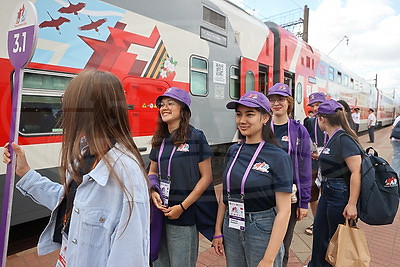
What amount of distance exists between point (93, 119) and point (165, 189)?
949 millimetres

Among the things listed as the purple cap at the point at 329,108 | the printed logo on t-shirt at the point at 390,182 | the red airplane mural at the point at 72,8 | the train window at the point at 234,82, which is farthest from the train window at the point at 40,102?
the train window at the point at 234,82

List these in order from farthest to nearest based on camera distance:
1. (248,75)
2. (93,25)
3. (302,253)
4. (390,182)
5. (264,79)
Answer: (264,79) → (248,75) → (302,253) → (93,25) → (390,182)

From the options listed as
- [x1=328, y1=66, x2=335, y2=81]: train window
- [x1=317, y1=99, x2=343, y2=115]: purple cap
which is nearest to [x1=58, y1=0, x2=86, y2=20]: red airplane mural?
[x1=317, y1=99, x2=343, y2=115]: purple cap

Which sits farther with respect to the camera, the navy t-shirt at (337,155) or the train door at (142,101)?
the train door at (142,101)

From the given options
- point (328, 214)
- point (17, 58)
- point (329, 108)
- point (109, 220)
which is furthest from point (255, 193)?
point (17, 58)

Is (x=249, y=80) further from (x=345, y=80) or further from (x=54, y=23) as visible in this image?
(x=345, y=80)

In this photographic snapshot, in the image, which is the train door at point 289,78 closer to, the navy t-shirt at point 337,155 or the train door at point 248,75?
the train door at point 248,75

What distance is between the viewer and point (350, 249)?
6.98 feet

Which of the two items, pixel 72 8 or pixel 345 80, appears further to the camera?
pixel 345 80

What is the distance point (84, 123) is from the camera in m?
1.16

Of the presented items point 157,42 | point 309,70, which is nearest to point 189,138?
point 157,42

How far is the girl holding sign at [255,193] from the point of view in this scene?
161 centimetres

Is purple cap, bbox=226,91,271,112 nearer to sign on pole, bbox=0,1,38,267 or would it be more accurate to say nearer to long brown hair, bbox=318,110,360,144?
long brown hair, bbox=318,110,360,144

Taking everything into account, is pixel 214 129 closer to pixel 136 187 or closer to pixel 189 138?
pixel 189 138
